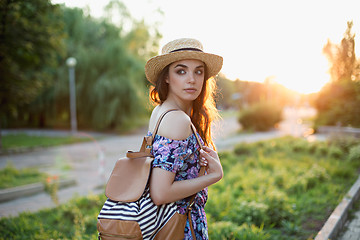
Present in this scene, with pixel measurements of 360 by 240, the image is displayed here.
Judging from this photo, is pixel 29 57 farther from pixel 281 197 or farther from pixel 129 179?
pixel 129 179

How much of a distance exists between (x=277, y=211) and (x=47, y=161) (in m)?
10.4

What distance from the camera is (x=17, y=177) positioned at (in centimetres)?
789

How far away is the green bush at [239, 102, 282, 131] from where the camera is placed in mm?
24016

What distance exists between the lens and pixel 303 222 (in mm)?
3789

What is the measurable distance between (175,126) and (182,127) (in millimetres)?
38

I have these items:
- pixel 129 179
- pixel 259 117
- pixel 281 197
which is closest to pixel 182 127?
pixel 129 179

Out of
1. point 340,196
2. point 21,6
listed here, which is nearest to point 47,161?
point 21,6

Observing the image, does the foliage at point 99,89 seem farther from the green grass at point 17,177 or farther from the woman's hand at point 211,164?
the woman's hand at point 211,164

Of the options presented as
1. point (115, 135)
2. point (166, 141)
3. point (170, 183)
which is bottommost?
point (115, 135)

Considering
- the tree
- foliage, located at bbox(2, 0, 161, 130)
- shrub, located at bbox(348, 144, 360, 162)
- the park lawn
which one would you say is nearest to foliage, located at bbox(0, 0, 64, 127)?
the tree

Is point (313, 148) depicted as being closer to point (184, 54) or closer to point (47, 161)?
point (184, 54)

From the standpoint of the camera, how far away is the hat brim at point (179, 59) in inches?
65.2

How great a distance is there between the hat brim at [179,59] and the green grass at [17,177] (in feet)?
21.4

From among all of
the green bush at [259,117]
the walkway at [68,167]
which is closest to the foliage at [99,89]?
the walkway at [68,167]
